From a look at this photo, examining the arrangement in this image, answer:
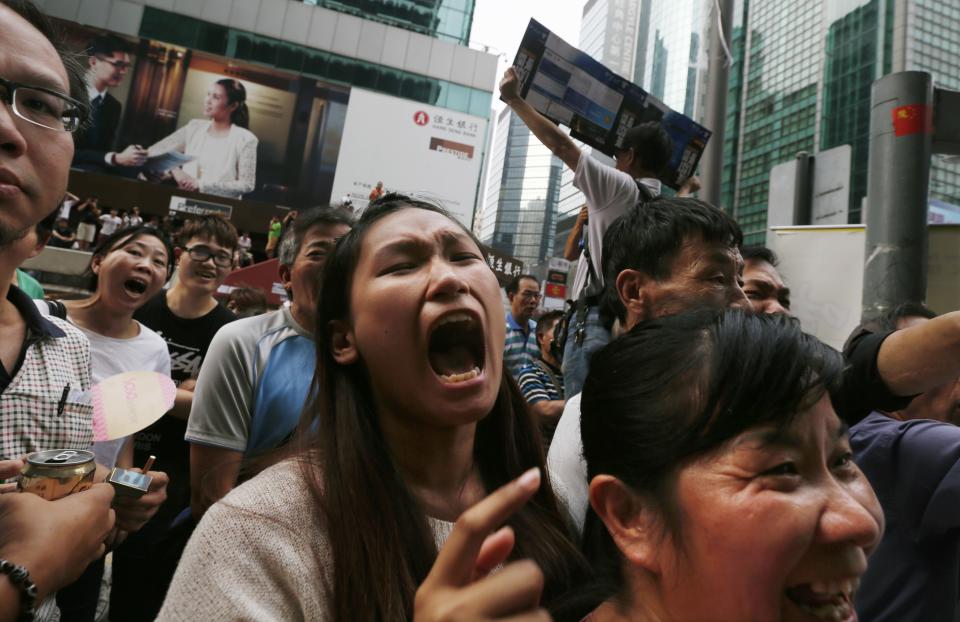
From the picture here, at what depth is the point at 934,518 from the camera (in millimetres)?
1719

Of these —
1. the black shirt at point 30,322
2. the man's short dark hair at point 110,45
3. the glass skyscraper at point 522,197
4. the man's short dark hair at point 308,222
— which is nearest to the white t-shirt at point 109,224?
the man's short dark hair at point 110,45

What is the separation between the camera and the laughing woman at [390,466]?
962mm

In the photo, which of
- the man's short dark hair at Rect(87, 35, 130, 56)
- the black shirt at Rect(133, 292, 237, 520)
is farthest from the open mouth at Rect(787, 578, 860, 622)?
the man's short dark hair at Rect(87, 35, 130, 56)

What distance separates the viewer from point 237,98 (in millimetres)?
24922

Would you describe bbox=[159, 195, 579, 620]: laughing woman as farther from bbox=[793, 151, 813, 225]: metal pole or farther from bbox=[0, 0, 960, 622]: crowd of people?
bbox=[793, 151, 813, 225]: metal pole

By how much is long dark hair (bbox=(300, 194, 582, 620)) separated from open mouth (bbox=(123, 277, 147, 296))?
1.97 m

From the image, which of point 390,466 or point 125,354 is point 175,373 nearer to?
point 125,354

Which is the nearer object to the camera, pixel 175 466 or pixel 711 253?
pixel 711 253

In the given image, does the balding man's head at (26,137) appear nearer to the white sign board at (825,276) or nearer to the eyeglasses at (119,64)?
the white sign board at (825,276)

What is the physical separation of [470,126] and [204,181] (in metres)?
12.2

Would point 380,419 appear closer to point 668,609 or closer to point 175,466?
point 668,609

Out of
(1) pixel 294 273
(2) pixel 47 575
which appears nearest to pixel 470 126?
(1) pixel 294 273

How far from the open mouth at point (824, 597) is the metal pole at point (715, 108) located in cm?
406

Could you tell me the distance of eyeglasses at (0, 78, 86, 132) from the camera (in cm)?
119
